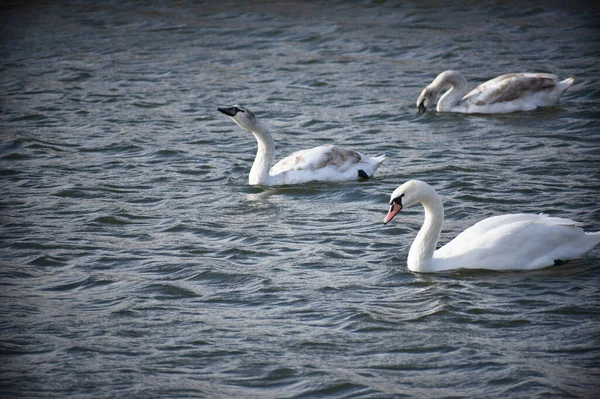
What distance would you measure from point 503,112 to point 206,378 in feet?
30.4

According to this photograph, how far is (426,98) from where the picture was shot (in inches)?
604

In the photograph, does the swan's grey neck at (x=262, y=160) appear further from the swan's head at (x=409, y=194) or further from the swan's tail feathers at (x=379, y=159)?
the swan's head at (x=409, y=194)

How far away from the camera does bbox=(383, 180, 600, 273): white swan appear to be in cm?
866

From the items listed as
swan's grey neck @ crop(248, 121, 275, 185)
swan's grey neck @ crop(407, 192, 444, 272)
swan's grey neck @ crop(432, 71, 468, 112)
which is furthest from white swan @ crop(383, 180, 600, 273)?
swan's grey neck @ crop(432, 71, 468, 112)

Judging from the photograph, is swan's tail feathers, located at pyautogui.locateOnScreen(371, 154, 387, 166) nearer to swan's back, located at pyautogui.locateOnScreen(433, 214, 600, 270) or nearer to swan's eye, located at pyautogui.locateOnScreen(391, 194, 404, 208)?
swan's eye, located at pyautogui.locateOnScreen(391, 194, 404, 208)

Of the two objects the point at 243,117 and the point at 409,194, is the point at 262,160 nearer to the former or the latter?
the point at 243,117

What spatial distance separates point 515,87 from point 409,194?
6.60 metres

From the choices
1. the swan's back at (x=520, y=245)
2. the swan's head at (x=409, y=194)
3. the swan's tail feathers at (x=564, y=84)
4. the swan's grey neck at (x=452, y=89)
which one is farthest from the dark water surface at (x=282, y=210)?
the swan's head at (x=409, y=194)

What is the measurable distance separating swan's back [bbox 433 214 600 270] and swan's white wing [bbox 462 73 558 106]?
6.36m

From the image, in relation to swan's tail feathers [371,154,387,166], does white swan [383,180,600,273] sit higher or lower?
lower

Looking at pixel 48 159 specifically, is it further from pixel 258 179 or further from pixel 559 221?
pixel 559 221

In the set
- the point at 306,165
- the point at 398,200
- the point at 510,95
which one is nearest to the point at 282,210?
the point at 306,165


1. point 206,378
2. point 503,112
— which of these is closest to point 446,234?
point 206,378

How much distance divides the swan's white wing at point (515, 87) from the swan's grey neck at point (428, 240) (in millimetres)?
6356
